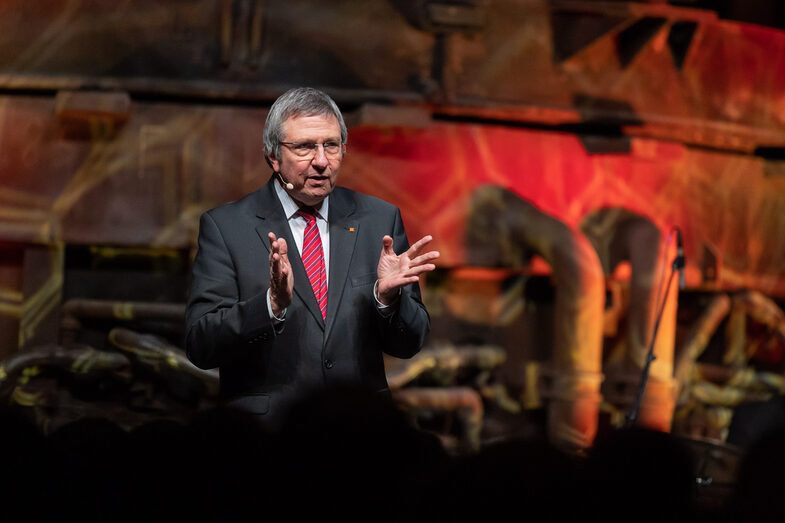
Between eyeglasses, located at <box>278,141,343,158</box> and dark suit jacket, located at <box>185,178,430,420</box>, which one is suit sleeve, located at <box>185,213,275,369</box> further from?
eyeglasses, located at <box>278,141,343,158</box>

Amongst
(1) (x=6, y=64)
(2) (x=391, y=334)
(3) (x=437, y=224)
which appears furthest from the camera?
(3) (x=437, y=224)

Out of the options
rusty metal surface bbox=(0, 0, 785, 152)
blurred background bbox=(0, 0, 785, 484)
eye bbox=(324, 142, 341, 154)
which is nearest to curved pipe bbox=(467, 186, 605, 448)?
blurred background bbox=(0, 0, 785, 484)

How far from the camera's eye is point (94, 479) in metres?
1.28

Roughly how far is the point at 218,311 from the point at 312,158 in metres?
0.44

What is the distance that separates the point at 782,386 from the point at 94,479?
5840 mm

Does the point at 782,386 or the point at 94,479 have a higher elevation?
the point at 94,479

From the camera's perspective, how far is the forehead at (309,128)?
7.50 ft

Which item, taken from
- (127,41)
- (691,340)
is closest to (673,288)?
(691,340)

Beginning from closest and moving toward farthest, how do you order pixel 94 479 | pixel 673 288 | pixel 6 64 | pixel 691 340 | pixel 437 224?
1. pixel 94 479
2. pixel 6 64
3. pixel 437 224
4. pixel 673 288
5. pixel 691 340

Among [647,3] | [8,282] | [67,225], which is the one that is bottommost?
[8,282]

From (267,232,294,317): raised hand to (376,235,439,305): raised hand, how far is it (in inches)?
8.9

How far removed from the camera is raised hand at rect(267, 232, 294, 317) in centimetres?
206

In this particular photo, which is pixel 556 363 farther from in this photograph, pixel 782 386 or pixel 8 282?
pixel 8 282

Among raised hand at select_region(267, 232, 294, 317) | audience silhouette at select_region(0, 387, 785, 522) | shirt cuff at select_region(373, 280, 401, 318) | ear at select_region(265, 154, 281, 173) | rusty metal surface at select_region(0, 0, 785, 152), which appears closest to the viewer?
audience silhouette at select_region(0, 387, 785, 522)
